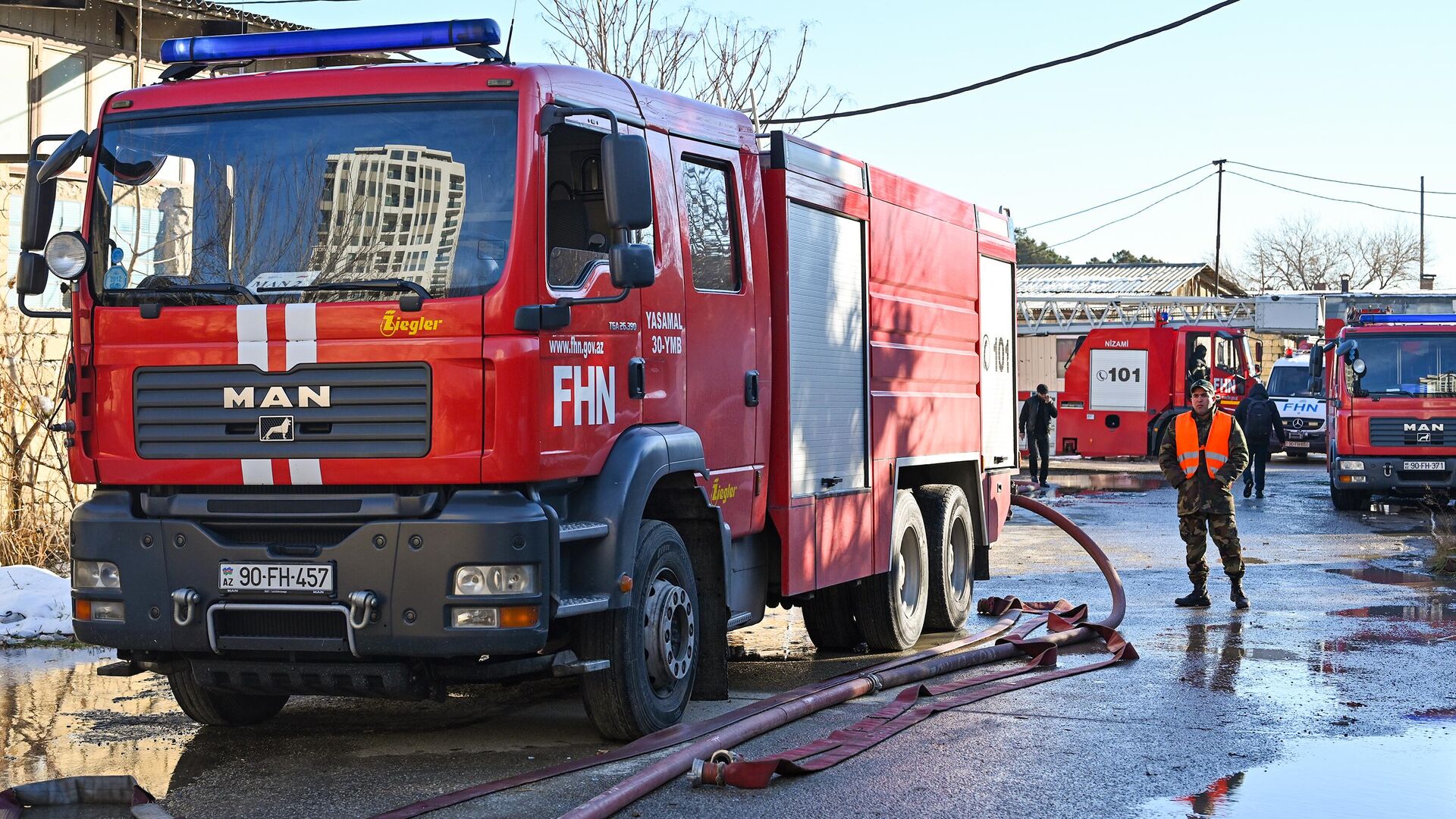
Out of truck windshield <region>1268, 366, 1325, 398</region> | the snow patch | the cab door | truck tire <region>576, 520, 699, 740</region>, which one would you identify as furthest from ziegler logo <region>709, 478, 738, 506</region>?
truck windshield <region>1268, 366, 1325, 398</region>

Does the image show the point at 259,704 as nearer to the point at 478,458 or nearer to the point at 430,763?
the point at 430,763

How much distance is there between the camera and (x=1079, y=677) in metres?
9.52

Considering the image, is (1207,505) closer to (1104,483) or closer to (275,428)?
(275,428)

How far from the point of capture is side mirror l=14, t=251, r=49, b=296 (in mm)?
7094

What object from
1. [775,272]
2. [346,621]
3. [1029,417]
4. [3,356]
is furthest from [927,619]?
[1029,417]

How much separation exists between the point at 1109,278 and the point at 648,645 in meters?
67.3

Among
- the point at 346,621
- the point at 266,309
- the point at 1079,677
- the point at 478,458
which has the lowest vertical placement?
the point at 1079,677

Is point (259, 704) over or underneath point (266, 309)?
underneath

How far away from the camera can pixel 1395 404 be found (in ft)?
74.4

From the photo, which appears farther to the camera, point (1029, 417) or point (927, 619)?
point (1029, 417)

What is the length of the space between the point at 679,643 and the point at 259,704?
80.0 inches

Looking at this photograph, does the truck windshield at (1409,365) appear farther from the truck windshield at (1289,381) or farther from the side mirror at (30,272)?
the side mirror at (30,272)

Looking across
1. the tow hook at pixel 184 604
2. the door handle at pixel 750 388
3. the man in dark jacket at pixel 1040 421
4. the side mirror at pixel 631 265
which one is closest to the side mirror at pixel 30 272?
the tow hook at pixel 184 604

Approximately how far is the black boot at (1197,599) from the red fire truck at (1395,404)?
10.8 metres
